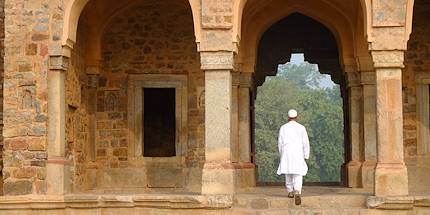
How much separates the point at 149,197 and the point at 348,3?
517 cm

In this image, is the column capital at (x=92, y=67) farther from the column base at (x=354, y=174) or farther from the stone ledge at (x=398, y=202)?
the stone ledge at (x=398, y=202)

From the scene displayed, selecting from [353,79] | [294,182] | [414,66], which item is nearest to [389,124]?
[294,182]

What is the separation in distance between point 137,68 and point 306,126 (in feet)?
122

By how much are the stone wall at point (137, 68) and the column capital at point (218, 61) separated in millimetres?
2737

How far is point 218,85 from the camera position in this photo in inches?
409

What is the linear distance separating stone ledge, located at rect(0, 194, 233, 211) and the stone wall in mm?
2314

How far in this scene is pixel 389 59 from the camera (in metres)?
10.1

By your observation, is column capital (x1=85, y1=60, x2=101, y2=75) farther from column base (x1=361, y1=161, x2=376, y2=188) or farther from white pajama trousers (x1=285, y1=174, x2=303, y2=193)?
column base (x1=361, y1=161, x2=376, y2=188)

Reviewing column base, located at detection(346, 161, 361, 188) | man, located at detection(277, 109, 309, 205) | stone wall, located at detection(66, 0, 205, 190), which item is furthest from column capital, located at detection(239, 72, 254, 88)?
man, located at detection(277, 109, 309, 205)

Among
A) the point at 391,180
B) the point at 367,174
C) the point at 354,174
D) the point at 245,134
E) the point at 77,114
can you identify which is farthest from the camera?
the point at 245,134

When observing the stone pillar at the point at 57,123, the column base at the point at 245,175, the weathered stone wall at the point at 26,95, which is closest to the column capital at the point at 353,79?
the column base at the point at 245,175

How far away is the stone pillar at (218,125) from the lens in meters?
10.2

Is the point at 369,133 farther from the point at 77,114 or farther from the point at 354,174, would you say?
the point at 77,114

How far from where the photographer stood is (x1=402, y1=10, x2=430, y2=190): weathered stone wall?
1297 cm
